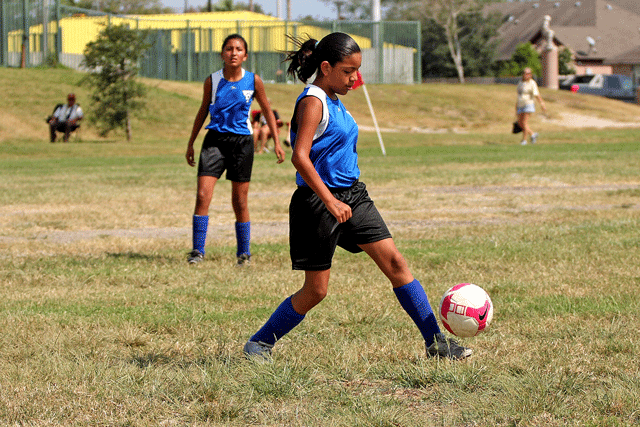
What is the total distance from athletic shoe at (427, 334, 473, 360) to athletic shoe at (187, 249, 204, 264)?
12.0ft

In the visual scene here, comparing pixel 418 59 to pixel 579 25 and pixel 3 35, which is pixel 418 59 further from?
pixel 579 25

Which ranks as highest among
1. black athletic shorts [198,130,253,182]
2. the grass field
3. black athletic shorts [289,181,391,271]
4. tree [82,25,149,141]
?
tree [82,25,149,141]

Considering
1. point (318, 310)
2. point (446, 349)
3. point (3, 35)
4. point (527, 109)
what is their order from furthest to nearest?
point (3, 35)
point (527, 109)
point (318, 310)
point (446, 349)

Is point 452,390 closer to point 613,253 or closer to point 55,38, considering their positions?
point 613,253

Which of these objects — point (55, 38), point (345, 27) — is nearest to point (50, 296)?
point (55, 38)

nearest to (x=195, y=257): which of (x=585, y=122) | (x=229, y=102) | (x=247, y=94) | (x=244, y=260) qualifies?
(x=244, y=260)

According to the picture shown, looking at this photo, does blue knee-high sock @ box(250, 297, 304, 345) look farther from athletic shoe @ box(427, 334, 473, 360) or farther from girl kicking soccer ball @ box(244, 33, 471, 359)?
athletic shoe @ box(427, 334, 473, 360)

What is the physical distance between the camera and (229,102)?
7.83 metres

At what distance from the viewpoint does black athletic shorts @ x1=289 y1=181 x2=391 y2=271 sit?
437 cm

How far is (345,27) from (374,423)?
147 ft

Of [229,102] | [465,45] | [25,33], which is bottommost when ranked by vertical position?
[229,102]

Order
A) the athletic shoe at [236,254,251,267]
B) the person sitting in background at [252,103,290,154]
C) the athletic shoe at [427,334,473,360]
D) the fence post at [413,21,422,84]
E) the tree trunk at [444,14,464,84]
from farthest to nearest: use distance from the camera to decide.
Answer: the tree trunk at [444,14,464,84] → the fence post at [413,21,422,84] → the person sitting in background at [252,103,290,154] → the athletic shoe at [236,254,251,267] → the athletic shoe at [427,334,473,360]

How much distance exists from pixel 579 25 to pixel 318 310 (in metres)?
82.4

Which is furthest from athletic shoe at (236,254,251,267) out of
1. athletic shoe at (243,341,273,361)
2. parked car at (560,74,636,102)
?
parked car at (560,74,636,102)
